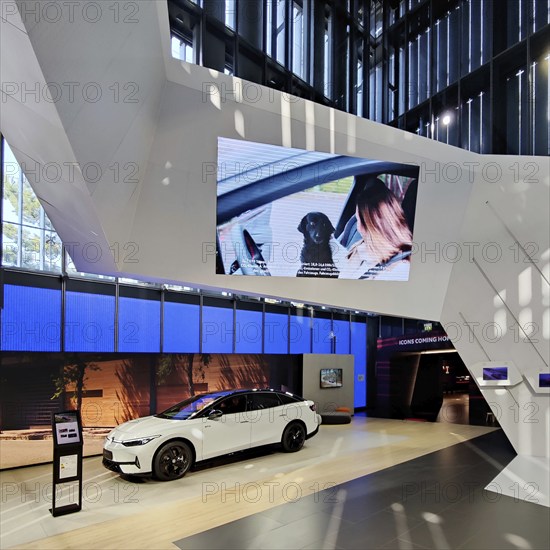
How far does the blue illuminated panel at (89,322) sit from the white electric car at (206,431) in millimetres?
3518

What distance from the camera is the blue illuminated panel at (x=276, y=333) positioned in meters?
16.1

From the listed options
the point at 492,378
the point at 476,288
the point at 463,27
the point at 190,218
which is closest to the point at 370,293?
the point at 476,288

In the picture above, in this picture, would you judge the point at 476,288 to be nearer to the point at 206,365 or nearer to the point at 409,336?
the point at 409,336

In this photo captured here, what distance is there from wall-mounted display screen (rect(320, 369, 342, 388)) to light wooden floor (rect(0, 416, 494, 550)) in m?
4.40

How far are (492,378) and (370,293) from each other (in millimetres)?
2949

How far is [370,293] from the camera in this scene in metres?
9.58

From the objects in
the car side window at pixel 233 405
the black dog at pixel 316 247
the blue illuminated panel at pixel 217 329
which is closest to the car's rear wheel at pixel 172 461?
the car side window at pixel 233 405

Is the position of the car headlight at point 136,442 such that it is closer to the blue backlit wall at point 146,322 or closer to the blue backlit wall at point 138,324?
the blue backlit wall at point 146,322

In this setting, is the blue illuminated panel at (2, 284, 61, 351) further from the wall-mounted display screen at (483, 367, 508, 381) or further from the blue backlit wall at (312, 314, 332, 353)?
the blue backlit wall at (312, 314, 332, 353)

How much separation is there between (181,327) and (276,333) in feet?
13.3

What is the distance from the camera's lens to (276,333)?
1647 cm

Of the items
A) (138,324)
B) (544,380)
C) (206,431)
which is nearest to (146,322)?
(138,324)

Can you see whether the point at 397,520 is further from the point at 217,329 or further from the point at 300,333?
the point at 300,333

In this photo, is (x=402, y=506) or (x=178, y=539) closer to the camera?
(x=178, y=539)
